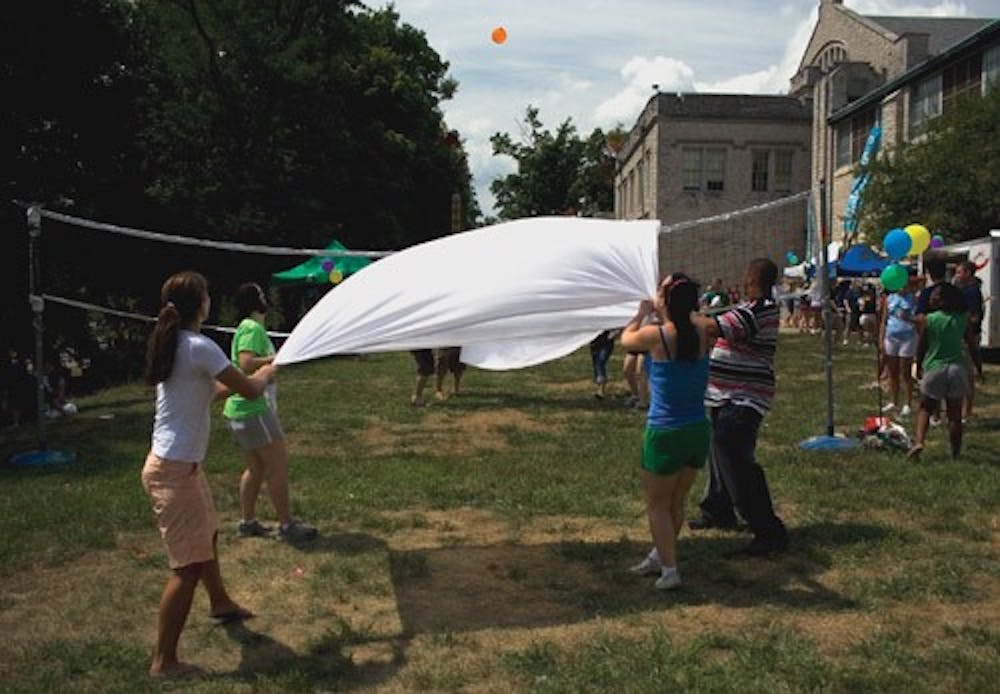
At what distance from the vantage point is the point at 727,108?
137 feet

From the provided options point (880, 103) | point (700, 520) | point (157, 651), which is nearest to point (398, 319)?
point (157, 651)

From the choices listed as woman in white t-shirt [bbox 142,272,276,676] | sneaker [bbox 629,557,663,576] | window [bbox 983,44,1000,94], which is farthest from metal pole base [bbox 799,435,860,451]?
window [bbox 983,44,1000,94]

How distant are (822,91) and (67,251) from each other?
29.4m

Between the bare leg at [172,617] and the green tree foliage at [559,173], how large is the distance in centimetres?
6095

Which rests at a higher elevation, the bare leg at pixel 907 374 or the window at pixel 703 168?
the window at pixel 703 168

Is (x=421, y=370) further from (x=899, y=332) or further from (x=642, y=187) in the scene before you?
(x=642, y=187)

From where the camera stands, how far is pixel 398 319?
555 cm

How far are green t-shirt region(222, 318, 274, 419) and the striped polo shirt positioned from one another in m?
2.97

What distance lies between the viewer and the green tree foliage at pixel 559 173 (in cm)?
6494

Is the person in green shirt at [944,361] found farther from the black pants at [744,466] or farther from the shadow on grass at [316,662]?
the shadow on grass at [316,662]

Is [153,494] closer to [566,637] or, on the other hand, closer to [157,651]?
[157,651]

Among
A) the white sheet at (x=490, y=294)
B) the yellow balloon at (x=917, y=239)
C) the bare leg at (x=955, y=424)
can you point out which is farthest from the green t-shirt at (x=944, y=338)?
the white sheet at (x=490, y=294)

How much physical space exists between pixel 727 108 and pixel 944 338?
116ft

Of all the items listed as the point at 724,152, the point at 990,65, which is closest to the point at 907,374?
the point at 990,65
